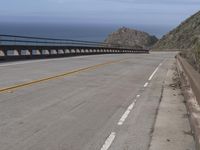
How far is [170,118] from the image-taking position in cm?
1207

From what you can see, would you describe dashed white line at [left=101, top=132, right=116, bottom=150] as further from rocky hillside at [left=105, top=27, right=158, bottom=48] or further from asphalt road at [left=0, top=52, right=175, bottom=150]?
rocky hillside at [left=105, top=27, right=158, bottom=48]

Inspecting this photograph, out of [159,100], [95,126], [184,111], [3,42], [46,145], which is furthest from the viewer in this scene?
[3,42]

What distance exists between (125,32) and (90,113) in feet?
464

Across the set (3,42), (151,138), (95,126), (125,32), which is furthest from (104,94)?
(125,32)

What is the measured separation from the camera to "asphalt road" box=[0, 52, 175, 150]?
361 inches

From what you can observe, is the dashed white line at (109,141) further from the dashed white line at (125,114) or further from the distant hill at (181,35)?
the distant hill at (181,35)

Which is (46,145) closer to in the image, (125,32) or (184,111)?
(184,111)

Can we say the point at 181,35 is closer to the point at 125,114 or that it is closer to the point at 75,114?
the point at 125,114

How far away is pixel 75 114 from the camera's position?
39.4ft

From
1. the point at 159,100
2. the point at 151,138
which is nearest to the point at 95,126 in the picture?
the point at 151,138

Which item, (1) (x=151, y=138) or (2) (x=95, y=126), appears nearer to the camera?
(1) (x=151, y=138)

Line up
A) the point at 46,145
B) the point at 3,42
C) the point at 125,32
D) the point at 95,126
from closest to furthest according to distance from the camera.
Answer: the point at 46,145
the point at 95,126
the point at 3,42
the point at 125,32

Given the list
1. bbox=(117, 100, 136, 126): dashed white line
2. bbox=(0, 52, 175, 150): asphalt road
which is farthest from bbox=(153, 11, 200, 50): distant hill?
bbox=(117, 100, 136, 126): dashed white line

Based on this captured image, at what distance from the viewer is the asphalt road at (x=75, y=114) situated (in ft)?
30.1
